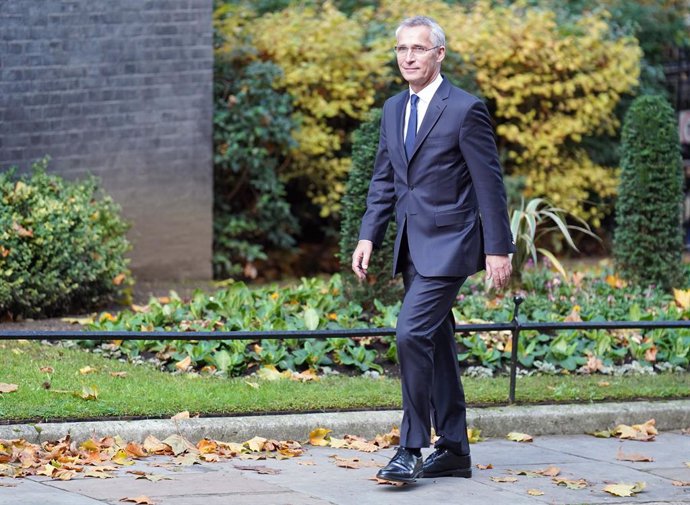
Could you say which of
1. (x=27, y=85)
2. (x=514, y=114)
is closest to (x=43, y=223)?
(x=27, y=85)

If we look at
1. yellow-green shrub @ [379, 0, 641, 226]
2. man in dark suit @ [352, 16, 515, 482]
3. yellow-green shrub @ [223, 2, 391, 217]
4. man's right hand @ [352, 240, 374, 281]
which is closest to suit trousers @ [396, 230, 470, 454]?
man in dark suit @ [352, 16, 515, 482]

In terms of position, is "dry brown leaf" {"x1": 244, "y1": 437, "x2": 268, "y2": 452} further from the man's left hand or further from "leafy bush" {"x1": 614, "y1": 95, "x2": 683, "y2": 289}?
"leafy bush" {"x1": 614, "y1": 95, "x2": 683, "y2": 289}

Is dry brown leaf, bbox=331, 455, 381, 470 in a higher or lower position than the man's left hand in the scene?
lower

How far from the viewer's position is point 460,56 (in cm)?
1259

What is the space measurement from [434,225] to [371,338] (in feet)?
8.92

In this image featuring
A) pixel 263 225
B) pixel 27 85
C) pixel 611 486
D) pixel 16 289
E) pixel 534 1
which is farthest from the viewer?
pixel 534 1

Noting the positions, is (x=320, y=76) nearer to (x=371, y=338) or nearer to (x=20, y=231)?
(x=20, y=231)

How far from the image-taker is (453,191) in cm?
558

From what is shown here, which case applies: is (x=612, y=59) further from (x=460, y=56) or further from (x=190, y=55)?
(x=190, y=55)

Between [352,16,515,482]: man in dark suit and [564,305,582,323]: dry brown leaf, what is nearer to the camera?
[352,16,515,482]: man in dark suit

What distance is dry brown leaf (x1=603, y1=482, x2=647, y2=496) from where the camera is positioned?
18.1 ft

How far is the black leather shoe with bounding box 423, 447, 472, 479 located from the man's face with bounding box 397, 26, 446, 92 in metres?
1.65

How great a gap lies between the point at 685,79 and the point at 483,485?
34.2 feet

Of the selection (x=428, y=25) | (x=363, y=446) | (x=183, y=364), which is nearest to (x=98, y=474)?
(x=363, y=446)
